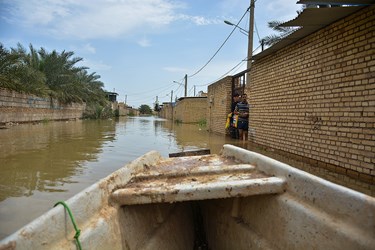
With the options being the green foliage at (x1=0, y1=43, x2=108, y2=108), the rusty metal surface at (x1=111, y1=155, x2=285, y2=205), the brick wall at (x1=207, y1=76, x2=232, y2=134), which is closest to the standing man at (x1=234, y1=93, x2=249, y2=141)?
the brick wall at (x1=207, y1=76, x2=232, y2=134)

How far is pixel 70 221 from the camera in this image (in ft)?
5.65

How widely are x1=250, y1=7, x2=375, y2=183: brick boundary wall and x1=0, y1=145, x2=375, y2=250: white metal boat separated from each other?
2197 millimetres

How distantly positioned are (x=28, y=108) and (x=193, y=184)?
16.4m

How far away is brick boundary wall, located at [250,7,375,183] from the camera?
4055 millimetres

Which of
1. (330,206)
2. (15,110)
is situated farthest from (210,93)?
(330,206)

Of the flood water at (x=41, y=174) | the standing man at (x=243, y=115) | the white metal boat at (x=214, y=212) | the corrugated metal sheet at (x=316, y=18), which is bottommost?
the flood water at (x=41, y=174)

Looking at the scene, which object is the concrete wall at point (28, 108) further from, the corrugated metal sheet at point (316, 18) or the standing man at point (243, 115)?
the corrugated metal sheet at point (316, 18)

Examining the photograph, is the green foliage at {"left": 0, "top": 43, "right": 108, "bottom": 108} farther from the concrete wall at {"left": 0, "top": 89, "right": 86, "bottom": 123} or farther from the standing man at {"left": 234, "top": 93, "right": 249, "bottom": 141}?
the standing man at {"left": 234, "top": 93, "right": 249, "bottom": 141}

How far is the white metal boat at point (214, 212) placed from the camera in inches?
60.8

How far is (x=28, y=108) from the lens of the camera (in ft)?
52.4

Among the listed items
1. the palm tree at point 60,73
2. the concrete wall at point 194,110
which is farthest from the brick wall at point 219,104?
the palm tree at point 60,73

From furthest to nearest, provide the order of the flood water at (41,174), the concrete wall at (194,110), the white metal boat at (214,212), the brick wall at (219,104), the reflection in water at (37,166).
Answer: the concrete wall at (194,110)
the brick wall at (219,104)
the reflection in water at (37,166)
the flood water at (41,174)
the white metal boat at (214,212)

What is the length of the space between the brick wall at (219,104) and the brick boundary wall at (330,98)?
15.0ft

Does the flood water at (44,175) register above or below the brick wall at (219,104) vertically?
below
